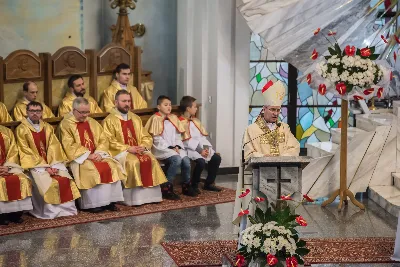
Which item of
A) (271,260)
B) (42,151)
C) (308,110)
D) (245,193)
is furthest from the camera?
(308,110)

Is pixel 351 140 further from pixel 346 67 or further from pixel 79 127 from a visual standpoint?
pixel 79 127

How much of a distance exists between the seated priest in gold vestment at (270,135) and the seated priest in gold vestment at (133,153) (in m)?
2.80

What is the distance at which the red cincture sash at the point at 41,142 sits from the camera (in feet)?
35.9

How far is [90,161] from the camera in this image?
36.4 ft

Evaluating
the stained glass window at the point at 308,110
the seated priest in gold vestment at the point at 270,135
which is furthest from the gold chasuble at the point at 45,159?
the stained glass window at the point at 308,110

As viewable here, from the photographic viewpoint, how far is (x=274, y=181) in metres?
8.05

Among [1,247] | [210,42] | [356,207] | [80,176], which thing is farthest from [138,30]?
[1,247]

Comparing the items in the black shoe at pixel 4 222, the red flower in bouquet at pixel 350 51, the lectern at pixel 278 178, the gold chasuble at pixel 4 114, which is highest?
the red flower in bouquet at pixel 350 51

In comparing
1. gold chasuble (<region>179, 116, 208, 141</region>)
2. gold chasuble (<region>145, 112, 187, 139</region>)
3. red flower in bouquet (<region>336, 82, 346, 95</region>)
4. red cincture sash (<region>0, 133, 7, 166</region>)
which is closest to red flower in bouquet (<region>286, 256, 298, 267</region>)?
red flower in bouquet (<region>336, 82, 346, 95</region>)

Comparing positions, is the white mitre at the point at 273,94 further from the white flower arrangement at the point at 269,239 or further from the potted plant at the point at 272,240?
the white flower arrangement at the point at 269,239

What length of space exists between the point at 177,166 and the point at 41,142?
174cm

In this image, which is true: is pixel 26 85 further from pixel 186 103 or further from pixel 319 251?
pixel 319 251

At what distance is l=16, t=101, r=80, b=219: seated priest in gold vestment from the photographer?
1065 cm

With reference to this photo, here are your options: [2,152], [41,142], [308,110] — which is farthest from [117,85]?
[308,110]
